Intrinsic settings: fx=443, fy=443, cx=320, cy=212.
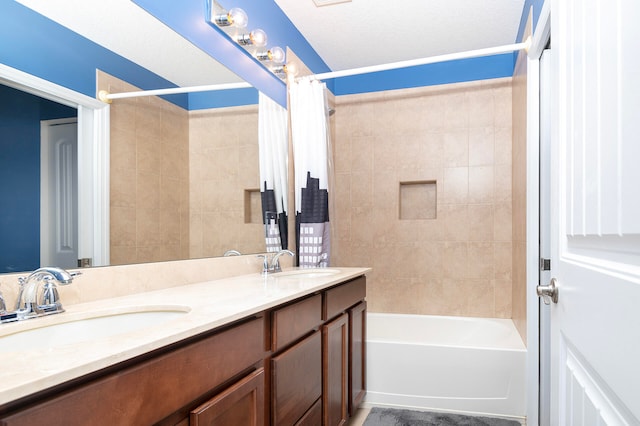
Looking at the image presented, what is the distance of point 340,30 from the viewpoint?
9.92 feet

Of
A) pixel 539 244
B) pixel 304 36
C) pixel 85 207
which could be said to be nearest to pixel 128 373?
pixel 85 207

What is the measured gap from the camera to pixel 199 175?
1.94 m

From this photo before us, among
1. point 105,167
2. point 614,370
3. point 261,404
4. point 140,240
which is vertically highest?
point 105,167

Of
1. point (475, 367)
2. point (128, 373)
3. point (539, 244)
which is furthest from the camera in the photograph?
point (475, 367)

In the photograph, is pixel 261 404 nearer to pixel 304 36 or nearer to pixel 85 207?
pixel 85 207

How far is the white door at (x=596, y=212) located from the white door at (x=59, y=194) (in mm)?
1292

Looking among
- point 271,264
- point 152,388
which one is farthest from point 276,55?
point 152,388

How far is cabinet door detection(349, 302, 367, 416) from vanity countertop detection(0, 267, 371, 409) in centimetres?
51

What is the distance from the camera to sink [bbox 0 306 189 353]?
37.9 inches

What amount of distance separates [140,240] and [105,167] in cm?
30

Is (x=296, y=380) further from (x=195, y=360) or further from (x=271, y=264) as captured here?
(x=271, y=264)

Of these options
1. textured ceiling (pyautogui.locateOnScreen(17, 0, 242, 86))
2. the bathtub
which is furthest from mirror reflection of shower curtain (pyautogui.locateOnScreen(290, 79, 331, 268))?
textured ceiling (pyautogui.locateOnScreen(17, 0, 242, 86))

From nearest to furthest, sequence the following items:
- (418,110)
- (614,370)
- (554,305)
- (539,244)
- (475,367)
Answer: (614,370) → (554,305) → (539,244) → (475,367) → (418,110)

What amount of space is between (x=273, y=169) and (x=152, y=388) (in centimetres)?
185
